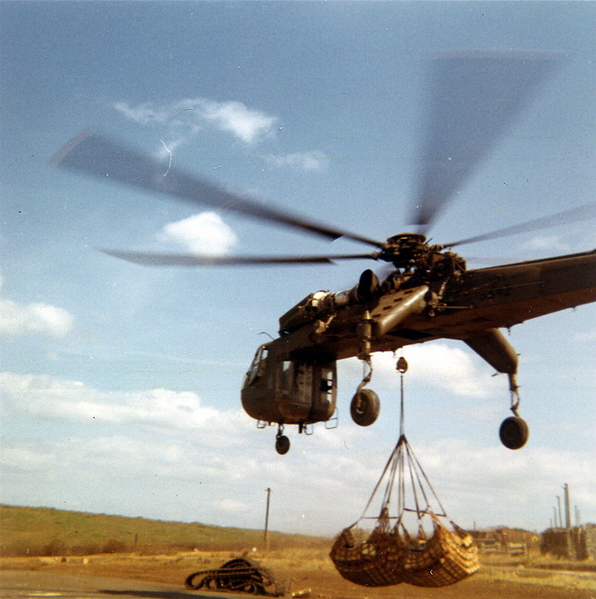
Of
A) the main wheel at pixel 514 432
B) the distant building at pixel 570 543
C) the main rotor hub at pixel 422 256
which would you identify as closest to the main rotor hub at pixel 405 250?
the main rotor hub at pixel 422 256

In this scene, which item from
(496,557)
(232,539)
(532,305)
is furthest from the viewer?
(232,539)

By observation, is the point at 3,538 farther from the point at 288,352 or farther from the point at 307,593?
the point at 288,352

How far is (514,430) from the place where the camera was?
38.9ft

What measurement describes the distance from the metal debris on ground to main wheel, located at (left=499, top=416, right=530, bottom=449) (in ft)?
23.4

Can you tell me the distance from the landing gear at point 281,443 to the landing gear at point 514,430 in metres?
5.55

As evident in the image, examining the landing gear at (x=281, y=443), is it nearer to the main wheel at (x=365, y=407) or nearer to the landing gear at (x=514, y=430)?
the main wheel at (x=365, y=407)

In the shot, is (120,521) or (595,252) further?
(120,521)

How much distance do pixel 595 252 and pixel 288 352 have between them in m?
7.28

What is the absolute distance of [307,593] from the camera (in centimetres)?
1588

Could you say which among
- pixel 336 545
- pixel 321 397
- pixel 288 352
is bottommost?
pixel 336 545

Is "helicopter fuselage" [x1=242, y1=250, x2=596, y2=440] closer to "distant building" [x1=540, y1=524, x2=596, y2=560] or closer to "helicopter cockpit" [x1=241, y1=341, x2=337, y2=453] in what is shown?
"helicopter cockpit" [x1=241, y1=341, x2=337, y2=453]

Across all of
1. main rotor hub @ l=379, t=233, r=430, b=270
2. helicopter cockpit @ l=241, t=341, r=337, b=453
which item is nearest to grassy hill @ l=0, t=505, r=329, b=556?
helicopter cockpit @ l=241, t=341, r=337, b=453

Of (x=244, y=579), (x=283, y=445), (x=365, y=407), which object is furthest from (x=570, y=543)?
(x=365, y=407)

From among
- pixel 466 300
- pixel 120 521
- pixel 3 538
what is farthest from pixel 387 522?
pixel 120 521
